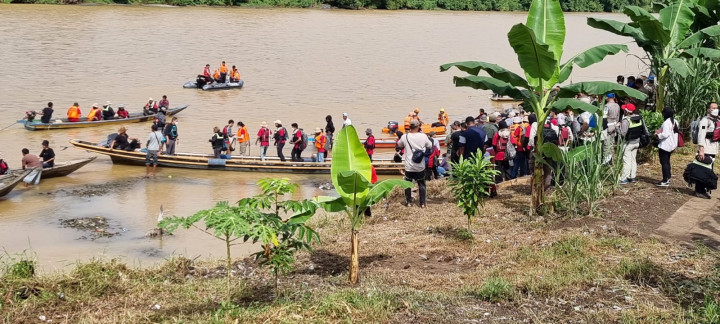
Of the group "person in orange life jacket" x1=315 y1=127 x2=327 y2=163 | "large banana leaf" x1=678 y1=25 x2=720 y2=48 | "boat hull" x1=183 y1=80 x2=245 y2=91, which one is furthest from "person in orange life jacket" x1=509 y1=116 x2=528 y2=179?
"boat hull" x1=183 y1=80 x2=245 y2=91

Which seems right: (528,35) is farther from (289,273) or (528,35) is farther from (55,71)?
(55,71)

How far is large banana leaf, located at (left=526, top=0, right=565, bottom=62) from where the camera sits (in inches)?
415

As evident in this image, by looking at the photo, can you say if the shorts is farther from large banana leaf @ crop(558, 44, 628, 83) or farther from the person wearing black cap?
large banana leaf @ crop(558, 44, 628, 83)

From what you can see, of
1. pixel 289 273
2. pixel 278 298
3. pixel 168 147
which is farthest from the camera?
pixel 168 147

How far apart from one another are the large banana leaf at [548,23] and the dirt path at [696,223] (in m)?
2.63

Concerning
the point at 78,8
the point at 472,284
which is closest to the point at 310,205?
the point at 472,284

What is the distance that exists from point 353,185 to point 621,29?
8.40 m

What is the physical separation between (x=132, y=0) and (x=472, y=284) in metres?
57.3

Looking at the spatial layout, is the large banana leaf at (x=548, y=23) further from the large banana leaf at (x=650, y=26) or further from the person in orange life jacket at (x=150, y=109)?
the person in orange life jacket at (x=150, y=109)

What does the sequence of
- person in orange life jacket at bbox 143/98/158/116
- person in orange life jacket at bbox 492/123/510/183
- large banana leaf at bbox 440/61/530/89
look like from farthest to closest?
person in orange life jacket at bbox 143/98/158/116 < person in orange life jacket at bbox 492/123/510/183 < large banana leaf at bbox 440/61/530/89

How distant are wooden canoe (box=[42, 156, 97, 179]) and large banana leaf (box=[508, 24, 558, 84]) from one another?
12296 millimetres

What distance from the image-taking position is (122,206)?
16156mm

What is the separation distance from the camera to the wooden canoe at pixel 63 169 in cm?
1819

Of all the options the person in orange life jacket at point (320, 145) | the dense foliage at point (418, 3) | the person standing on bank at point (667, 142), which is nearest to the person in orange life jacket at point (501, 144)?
the person standing on bank at point (667, 142)
